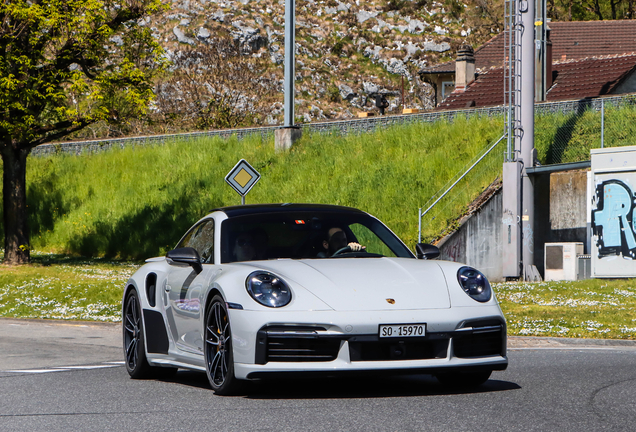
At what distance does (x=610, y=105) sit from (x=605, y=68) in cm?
1667

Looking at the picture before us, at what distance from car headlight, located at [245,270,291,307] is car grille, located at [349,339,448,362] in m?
0.58

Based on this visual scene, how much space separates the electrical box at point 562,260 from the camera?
76.7ft

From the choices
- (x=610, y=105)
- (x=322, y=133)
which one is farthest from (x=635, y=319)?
(x=322, y=133)

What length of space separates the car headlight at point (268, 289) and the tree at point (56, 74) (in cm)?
1883

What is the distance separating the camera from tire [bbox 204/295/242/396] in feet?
21.9

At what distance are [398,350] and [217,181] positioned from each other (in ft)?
87.5

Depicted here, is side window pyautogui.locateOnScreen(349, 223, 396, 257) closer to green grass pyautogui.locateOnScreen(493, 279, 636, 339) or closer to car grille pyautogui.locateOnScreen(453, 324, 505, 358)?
car grille pyautogui.locateOnScreen(453, 324, 505, 358)

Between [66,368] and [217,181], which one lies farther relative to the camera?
[217,181]

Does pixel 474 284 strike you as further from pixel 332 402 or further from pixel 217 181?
pixel 217 181

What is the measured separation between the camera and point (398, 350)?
6.43 metres

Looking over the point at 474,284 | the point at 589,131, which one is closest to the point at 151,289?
the point at 474,284

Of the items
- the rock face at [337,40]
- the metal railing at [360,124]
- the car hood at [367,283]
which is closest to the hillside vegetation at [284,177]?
the metal railing at [360,124]

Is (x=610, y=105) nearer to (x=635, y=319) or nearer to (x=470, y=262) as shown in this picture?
(x=470, y=262)

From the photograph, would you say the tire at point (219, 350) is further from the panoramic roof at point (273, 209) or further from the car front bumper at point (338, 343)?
the panoramic roof at point (273, 209)
